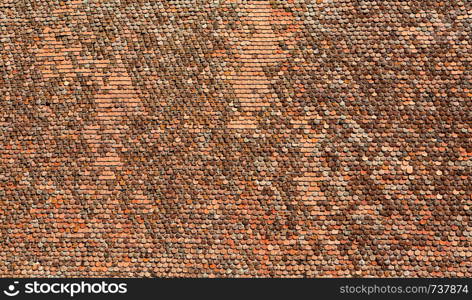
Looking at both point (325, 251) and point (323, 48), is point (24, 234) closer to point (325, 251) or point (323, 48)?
point (325, 251)

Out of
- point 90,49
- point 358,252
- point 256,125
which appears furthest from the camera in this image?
point 90,49

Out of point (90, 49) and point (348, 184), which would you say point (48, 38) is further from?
point (348, 184)

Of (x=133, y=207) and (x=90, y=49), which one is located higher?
(x=90, y=49)

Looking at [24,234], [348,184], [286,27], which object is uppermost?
[286,27]

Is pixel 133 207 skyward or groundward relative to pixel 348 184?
groundward

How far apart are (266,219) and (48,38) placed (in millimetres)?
6484

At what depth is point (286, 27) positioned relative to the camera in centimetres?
973

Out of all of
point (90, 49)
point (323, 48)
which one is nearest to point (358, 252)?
point (323, 48)

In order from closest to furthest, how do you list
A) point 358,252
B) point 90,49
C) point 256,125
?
point 358,252
point 256,125
point 90,49

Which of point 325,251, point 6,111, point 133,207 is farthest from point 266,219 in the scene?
point 6,111

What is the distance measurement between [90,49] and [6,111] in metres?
2.28

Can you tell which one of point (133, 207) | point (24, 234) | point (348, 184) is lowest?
point (24, 234)

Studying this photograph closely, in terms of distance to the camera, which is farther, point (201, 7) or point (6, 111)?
point (201, 7)

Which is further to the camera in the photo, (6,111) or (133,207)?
(6,111)
